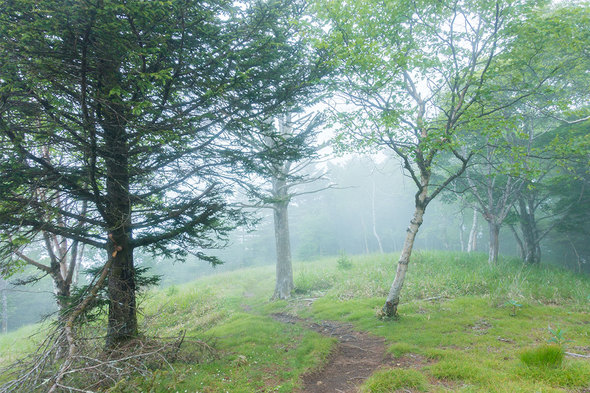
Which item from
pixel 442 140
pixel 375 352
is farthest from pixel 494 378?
pixel 442 140

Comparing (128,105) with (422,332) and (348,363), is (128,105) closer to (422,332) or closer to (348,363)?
(348,363)

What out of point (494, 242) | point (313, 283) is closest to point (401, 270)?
point (313, 283)

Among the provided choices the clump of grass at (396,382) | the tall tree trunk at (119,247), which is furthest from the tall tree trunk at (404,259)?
the tall tree trunk at (119,247)

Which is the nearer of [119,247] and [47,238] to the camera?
[119,247]

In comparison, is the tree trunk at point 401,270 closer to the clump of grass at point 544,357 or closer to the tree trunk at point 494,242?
the clump of grass at point 544,357

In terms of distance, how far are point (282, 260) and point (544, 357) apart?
1033 cm

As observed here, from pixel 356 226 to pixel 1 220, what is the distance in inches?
1906

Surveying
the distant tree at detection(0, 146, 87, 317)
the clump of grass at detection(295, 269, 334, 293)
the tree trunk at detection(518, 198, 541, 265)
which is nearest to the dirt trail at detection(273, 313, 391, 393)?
the distant tree at detection(0, 146, 87, 317)

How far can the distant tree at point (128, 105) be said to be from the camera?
4285 mm

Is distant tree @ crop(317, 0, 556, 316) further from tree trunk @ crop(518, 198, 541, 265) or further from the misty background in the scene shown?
the misty background

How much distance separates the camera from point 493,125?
21.7 ft

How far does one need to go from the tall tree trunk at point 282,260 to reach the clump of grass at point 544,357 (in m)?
9.80

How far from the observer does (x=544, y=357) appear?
14.0ft

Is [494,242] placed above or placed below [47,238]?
below
